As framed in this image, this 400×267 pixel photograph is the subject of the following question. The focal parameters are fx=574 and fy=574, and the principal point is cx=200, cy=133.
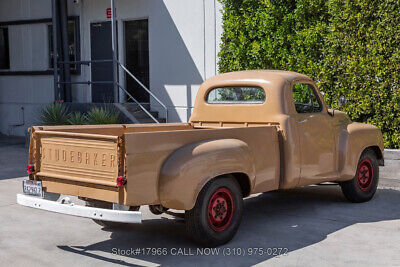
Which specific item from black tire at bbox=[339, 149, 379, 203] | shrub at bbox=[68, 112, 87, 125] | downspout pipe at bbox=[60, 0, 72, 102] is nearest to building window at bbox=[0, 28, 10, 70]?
downspout pipe at bbox=[60, 0, 72, 102]

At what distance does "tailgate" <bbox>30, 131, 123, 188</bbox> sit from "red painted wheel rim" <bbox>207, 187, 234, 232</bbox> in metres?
1.16

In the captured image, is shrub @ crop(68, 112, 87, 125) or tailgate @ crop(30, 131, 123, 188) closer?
tailgate @ crop(30, 131, 123, 188)

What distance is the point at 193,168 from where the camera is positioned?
570cm

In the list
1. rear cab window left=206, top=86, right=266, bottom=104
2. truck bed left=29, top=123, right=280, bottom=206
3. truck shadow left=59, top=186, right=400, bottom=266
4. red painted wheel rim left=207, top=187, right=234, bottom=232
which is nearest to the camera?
truck bed left=29, top=123, right=280, bottom=206

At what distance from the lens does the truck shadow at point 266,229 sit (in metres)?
5.74

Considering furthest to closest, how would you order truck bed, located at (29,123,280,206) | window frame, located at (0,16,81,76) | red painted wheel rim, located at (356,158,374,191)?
window frame, located at (0,16,81,76)
red painted wheel rim, located at (356,158,374,191)
truck bed, located at (29,123,280,206)

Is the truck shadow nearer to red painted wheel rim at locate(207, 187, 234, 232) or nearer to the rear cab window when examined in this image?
red painted wheel rim at locate(207, 187, 234, 232)

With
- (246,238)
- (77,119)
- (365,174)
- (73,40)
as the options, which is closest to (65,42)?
(73,40)

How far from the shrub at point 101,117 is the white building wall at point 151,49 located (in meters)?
1.70

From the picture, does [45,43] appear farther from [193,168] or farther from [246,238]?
[193,168]

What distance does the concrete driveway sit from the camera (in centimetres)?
565

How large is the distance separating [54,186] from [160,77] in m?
9.52

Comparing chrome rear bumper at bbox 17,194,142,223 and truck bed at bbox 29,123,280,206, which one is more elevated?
truck bed at bbox 29,123,280,206

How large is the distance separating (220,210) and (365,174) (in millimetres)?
3230
